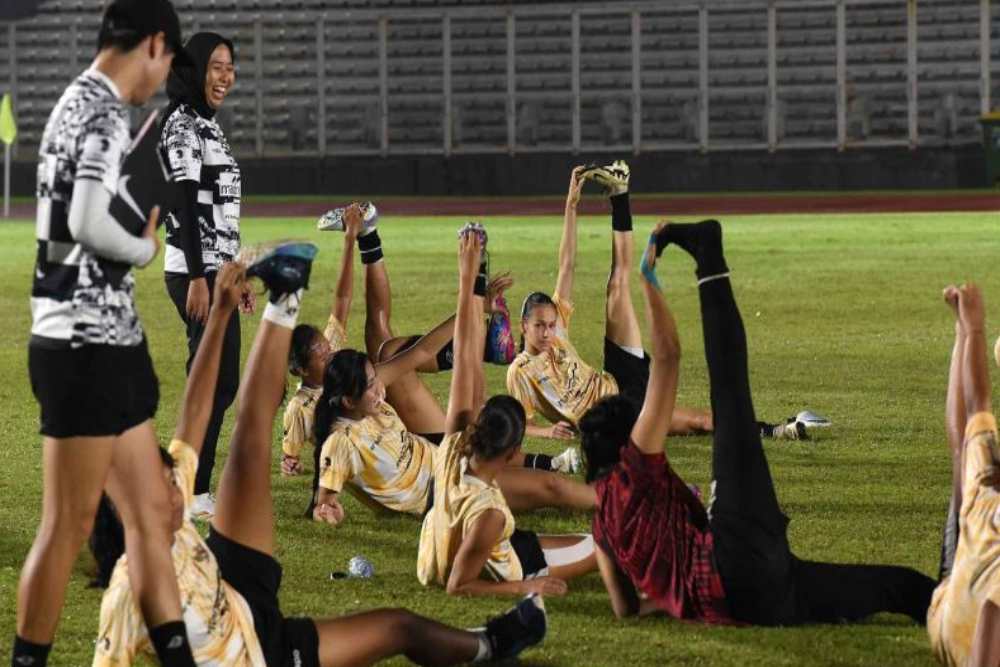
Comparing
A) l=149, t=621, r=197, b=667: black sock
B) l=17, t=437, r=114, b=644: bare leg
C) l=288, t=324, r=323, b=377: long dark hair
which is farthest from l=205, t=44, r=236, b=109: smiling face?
l=149, t=621, r=197, b=667: black sock

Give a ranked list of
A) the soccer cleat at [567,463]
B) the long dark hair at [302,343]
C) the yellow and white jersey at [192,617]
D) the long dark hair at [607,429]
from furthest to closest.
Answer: the soccer cleat at [567,463]
the long dark hair at [302,343]
the long dark hair at [607,429]
the yellow and white jersey at [192,617]

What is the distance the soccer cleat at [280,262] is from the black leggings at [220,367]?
2335mm

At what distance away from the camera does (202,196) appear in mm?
7395

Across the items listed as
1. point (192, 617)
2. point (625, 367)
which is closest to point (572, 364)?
point (625, 367)

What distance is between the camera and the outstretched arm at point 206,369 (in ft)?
15.6

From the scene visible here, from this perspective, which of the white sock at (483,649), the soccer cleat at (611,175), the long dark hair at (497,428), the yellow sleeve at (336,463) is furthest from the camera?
the soccer cleat at (611,175)

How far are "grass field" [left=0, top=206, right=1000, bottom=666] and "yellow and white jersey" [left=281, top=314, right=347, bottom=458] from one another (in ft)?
0.62

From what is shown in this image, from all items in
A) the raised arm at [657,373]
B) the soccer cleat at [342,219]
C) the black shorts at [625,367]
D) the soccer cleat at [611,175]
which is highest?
the soccer cleat at [611,175]

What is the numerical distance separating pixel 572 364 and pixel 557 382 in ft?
0.41

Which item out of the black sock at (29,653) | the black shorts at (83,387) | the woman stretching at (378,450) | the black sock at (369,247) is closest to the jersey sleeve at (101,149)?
the black shorts at (83,387)

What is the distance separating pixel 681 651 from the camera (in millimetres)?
5352

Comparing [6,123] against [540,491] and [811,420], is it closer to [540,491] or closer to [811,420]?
[811,420]

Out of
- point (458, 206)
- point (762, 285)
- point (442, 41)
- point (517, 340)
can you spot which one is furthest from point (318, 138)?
point (517, 340)

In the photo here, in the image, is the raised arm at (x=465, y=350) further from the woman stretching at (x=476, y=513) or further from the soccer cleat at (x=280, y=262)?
the soccer cleat at (x=280, y=262)
